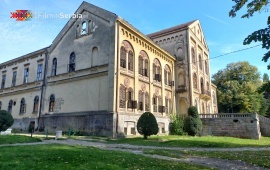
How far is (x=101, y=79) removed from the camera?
70.7ft

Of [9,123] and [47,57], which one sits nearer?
[9,123]

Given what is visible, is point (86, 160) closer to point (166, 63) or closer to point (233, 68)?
point (166, 63)

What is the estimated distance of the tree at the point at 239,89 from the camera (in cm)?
4731

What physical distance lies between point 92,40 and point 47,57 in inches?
330

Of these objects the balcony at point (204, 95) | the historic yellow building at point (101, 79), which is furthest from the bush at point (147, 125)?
the balcony at point (204, 95)

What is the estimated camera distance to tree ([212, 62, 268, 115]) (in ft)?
155

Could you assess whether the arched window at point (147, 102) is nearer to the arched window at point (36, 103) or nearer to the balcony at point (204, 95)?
the balcony at point (204, 95)

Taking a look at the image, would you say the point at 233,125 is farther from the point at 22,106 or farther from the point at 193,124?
the point at 22,106

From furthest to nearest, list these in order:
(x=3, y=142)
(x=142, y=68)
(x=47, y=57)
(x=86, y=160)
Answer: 1. (x=47, y=57)
2. (x=142, y=68)
3. (x=3, y=142)
4. (x=86, y=160)

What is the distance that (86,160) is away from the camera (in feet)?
24.9

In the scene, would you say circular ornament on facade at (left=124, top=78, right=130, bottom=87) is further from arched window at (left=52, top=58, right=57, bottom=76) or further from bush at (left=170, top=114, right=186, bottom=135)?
arched window at (left=52, top=58, right=57, bottom=76)

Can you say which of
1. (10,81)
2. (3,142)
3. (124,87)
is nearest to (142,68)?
(124,87)

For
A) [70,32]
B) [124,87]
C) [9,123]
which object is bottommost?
[9,123]

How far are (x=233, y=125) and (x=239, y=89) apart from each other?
25.7 meters
